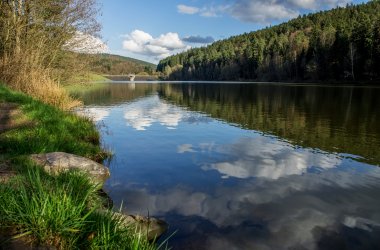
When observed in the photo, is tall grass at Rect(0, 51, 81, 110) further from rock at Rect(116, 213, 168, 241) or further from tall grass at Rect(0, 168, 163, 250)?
tall grass at Rect(0, 168, 163, 250)

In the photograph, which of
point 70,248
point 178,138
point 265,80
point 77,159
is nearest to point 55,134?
point 77,159

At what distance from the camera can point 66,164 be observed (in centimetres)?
915

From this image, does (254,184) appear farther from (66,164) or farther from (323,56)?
(323,56)

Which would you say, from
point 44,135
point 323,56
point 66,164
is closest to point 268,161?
point 66,164

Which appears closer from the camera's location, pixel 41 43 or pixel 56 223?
pixel 56 223

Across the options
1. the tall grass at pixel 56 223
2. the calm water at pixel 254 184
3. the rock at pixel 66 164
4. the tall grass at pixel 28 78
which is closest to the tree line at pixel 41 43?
the tall grass at pixel 28 78

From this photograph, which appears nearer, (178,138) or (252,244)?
(252,244)

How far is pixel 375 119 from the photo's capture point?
25.3 meters

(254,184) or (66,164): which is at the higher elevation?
(66,164)

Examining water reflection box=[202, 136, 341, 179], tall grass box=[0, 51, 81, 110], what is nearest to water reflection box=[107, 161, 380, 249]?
water reflection box=[202, 136, 341, 179]

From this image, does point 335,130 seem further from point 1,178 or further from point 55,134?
point 1,178

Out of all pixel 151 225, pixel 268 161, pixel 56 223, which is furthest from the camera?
pixel 268 161

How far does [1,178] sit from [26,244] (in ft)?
9.14

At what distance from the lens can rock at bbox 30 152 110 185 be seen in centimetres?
835
